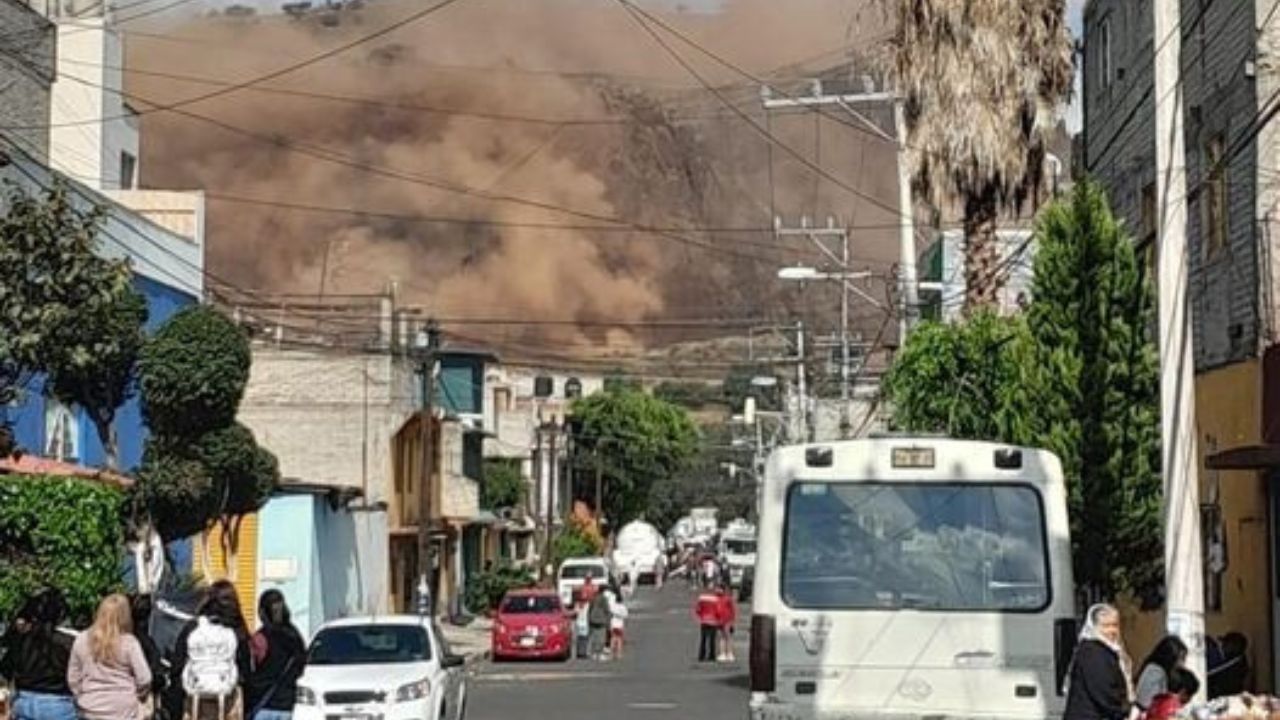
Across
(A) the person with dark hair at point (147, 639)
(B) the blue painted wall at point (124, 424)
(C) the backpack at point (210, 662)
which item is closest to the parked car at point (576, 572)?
(B) the blue painted wall at point (124, 424)

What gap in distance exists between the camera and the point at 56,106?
45.0 meters

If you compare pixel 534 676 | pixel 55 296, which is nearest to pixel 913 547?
pixel 55 296

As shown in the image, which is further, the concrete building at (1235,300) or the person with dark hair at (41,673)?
the concrete building at (1235,300)

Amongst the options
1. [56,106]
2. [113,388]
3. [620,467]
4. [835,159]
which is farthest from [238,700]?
[620,467]

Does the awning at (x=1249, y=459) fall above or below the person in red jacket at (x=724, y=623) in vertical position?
above

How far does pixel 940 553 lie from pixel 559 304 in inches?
4165

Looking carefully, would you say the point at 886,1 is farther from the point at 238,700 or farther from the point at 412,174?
the point at 412,174

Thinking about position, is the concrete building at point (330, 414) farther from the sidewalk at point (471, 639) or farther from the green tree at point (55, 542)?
the green tree at point (55, 542)

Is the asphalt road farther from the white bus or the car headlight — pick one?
the white bus

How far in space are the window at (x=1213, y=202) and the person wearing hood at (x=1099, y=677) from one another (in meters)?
9.01

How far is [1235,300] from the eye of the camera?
22984 mm

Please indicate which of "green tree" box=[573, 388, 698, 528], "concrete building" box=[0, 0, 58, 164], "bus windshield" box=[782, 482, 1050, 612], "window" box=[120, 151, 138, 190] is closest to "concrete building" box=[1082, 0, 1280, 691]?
"bus windshield" box=[782, 482, 1050, 612]

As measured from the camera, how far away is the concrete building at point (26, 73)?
39.1m

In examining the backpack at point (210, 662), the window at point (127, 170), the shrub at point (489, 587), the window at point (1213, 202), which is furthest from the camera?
the shrub at point (489, 587)
